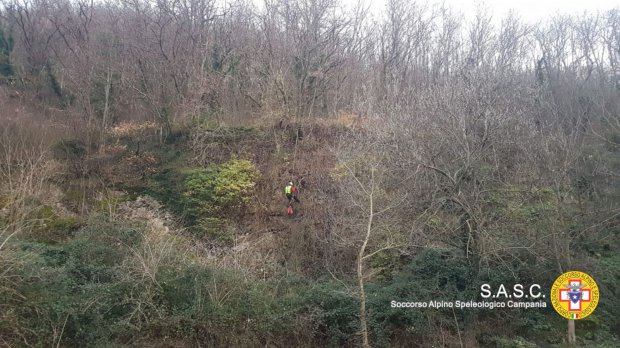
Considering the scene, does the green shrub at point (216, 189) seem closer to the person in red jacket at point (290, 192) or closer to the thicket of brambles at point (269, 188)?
the thicket of brambles at point (269, 188)

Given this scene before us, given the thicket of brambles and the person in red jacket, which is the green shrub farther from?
the person in red jacket

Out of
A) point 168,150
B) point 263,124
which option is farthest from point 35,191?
point 263,124

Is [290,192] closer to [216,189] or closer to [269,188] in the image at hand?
[269,188]

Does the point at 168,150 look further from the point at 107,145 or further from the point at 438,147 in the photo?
the point at 438,147

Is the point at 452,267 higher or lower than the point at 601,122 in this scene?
lower

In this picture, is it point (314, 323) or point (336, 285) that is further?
point (336, 285)

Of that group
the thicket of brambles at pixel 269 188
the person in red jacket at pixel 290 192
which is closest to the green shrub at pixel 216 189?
the thicket of brambles at pixel 269 188

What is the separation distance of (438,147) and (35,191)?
1117 cm

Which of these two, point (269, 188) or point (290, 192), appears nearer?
point (290, 192)

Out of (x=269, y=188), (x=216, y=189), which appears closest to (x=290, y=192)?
(x=269, y=188)

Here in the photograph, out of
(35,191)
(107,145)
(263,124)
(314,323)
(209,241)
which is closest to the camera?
(314,323)

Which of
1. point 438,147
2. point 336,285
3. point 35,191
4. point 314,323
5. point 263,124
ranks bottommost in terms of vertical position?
point 314,323

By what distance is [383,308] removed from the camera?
9.65 metres

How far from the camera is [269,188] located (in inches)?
628
